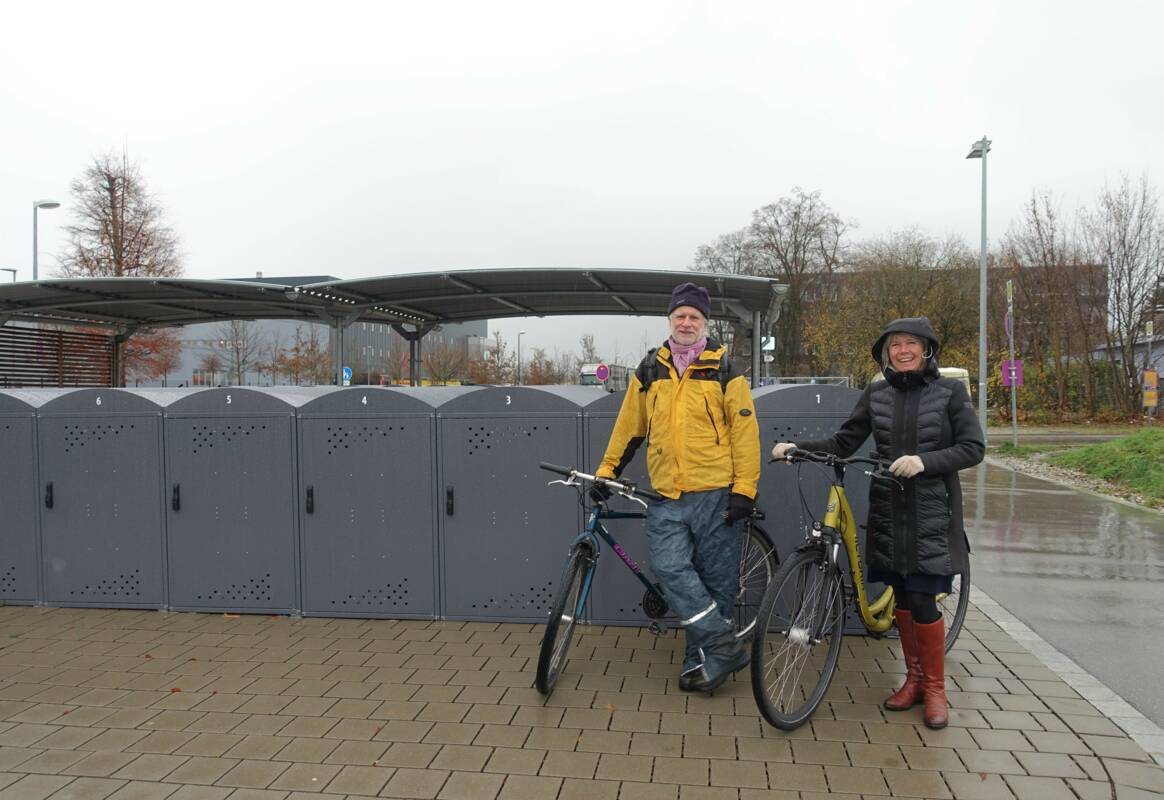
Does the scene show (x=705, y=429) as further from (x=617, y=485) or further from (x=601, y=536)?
(x=601, y=536)

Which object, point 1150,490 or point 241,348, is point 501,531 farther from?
point 241,348

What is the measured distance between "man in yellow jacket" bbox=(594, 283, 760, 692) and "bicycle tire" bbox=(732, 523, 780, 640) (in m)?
0.62

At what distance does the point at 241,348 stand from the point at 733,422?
3176 cm

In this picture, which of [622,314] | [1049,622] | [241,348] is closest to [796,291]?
[241,348]

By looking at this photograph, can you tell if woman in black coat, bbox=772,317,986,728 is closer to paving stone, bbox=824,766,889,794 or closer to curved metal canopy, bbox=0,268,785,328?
paving stone, bbox=824,766,889,794

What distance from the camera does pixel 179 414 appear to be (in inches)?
218

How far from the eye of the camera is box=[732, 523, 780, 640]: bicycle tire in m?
4.78

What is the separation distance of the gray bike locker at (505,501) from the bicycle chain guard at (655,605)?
2.61 ft

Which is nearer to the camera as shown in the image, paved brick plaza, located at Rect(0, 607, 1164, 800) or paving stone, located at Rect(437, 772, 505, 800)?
paving stone, located at Rect(437, 772, 505, 800)

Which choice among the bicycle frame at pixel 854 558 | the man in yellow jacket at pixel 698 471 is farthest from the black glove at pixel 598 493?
the bicycle frame at pixel 854 558

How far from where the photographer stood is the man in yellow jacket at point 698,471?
13.2ft

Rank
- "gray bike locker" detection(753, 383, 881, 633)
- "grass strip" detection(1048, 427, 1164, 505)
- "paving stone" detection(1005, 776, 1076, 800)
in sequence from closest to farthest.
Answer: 1. "paving stone" detection(1005, 776, 1076, 800)
2. "gray bike locker" detection(753, 383, 881, 633)
3. "grass strip" detection(1048, 427, 1164, 505)

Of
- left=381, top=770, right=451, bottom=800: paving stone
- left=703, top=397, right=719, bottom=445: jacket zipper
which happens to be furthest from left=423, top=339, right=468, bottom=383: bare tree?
left=381, top=770, right=451, bottom=800: paving stone

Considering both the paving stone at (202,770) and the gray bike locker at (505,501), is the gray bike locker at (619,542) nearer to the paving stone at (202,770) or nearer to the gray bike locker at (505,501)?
the gray bike locker at (505,501)
